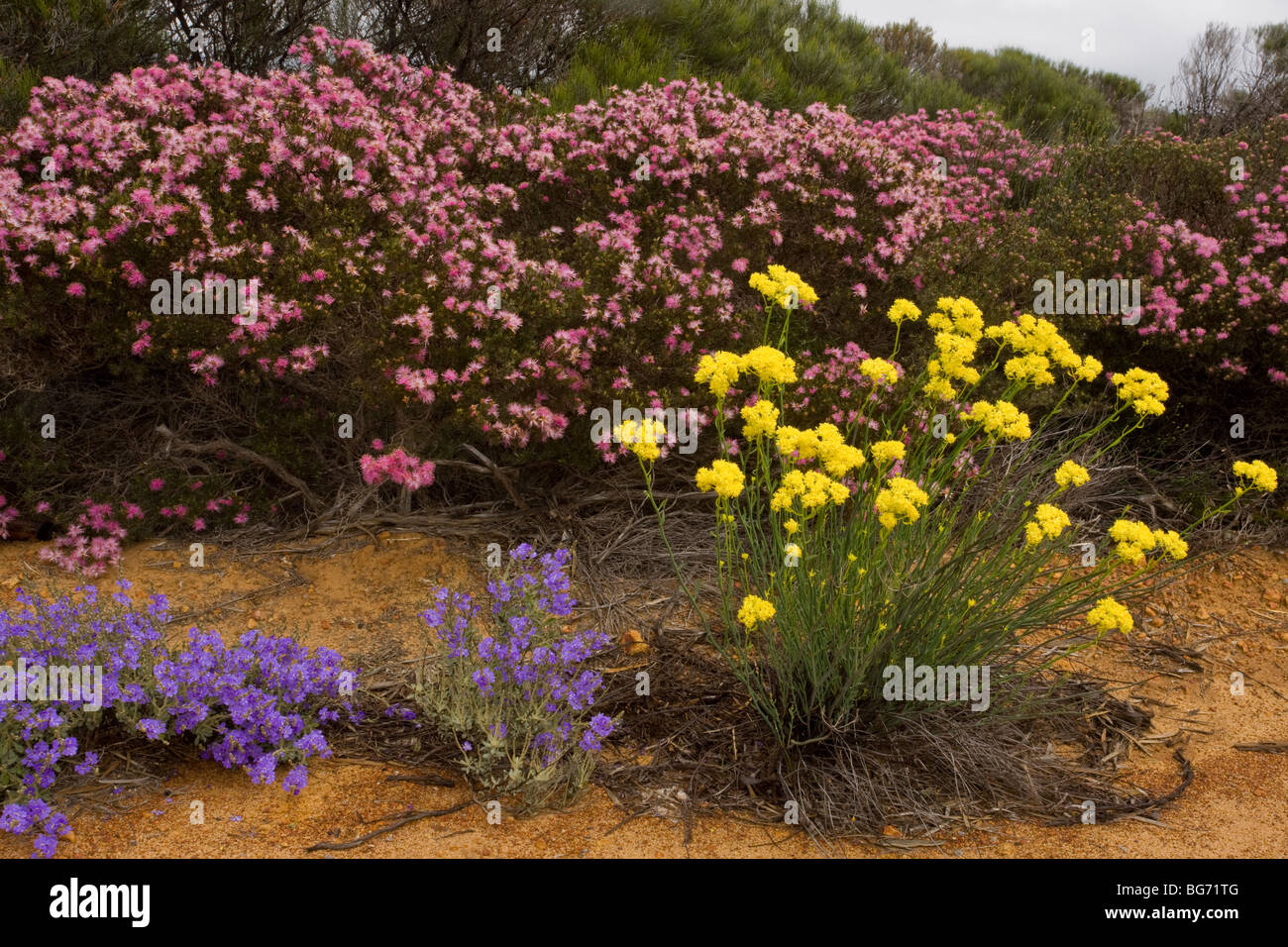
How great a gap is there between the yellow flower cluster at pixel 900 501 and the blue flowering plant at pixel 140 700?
1.82 meters

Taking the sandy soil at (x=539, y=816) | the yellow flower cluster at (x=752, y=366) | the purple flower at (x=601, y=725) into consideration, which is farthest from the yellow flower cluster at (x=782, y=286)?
the sandy soil at (x=539, y=816)

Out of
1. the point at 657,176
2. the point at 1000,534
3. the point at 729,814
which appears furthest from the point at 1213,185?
the point at 729,814

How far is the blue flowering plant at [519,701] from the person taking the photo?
10.4 ft

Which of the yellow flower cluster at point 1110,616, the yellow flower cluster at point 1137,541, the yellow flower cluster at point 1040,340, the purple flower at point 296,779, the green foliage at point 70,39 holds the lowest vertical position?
the purple flower at point 296,779

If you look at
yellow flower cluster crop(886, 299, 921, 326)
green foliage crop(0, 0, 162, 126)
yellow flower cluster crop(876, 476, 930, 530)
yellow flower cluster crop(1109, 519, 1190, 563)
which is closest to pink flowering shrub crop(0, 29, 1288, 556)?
green foliage crop(0, 0, 162, 126)

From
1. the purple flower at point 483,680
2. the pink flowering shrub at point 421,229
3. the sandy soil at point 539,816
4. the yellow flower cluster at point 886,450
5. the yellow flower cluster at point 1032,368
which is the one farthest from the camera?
the pink flowering shrub at point 421,229

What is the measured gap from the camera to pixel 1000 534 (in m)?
4.29

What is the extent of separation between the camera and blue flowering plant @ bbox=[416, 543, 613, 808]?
10.4 ft

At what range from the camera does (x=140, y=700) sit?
320 cm

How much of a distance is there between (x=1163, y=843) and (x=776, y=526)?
1.55 m

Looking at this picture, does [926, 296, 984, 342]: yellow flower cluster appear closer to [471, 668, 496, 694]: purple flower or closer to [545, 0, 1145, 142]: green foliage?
[471, 668, 496, 694]: purple flower

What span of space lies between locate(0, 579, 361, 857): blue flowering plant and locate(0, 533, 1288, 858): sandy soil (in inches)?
4.9

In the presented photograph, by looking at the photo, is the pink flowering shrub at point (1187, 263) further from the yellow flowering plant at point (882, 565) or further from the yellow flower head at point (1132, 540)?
the yellow flower head at point (1132, 540)

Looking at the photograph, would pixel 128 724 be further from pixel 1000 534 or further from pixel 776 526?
pixel 1000 534
